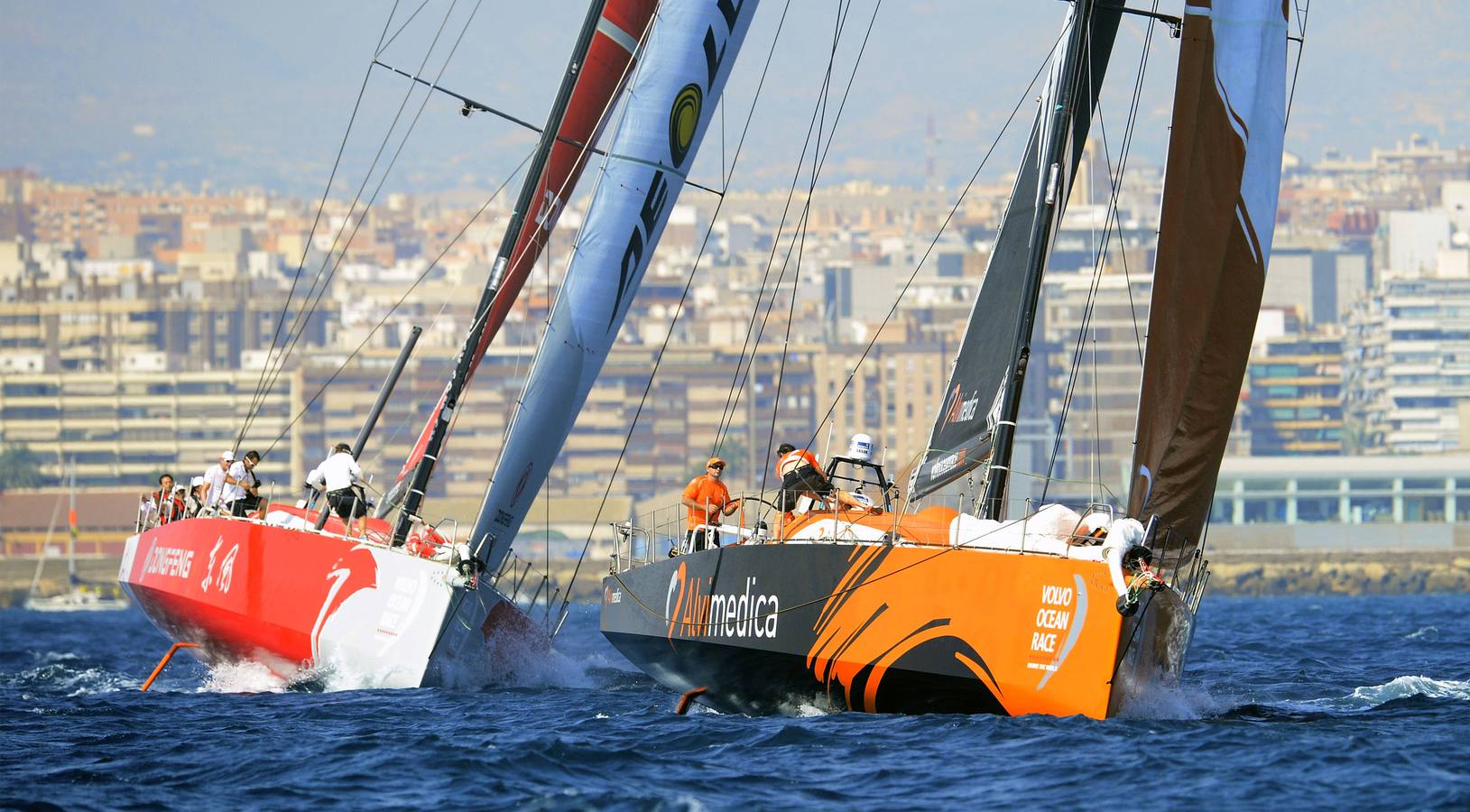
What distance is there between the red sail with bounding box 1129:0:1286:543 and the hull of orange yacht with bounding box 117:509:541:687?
485 centimetres

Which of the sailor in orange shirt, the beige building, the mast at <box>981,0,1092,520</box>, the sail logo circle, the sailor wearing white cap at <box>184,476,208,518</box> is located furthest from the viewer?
the beige building

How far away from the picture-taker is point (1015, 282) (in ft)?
39.3

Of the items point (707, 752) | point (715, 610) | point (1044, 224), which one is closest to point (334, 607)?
point (715, 610)

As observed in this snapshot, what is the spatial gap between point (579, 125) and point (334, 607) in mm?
3986

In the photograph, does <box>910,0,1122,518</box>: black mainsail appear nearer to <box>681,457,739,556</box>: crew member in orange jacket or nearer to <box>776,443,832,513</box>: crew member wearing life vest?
<box>776,443,832,513</box>: crew member wearing life vest

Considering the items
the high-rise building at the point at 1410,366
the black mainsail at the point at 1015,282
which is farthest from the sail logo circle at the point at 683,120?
the high-rise building at the point at 1410,366

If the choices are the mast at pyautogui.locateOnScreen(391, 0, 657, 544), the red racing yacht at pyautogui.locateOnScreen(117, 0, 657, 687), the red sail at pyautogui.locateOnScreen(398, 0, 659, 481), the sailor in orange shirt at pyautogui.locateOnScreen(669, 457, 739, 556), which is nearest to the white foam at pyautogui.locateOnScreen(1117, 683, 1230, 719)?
the sailor in orange shirt at pyautogui.locateOnScreen(669, 457, 739, 556)

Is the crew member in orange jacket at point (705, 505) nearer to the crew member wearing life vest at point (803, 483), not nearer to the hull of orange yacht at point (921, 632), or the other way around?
the hull of orange yacht at point (921, 632)

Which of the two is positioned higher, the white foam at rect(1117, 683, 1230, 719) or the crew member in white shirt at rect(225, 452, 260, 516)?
the crew member in white shirt at rect(225, 452, 260, 516)

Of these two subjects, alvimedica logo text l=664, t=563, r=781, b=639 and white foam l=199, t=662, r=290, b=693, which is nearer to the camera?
alvimedica logo text l=664, t=563, r=781, b=639

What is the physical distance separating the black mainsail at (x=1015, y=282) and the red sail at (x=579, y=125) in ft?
12.5

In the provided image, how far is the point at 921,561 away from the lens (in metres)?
10.6

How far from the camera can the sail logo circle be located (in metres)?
14.3

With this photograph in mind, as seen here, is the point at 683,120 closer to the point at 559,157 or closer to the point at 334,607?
the point at 559,157
